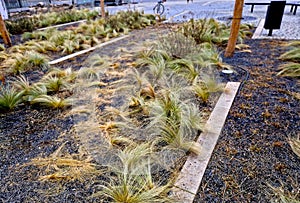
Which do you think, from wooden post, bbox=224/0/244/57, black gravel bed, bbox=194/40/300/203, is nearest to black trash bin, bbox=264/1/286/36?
wooden post, bbox=224/0/244/57

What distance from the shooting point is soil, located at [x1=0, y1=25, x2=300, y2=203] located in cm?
156

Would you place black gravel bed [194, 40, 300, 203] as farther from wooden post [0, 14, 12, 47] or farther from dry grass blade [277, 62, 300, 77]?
wooden post [0, 14, 12, 47]

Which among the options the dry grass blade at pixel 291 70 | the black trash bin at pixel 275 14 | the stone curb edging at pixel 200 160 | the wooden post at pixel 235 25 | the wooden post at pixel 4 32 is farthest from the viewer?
the wooden post at pixel 4 32

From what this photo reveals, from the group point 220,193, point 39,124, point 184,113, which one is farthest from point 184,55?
point 220,193

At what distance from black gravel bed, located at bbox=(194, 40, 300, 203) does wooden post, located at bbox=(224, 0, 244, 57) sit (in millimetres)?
1223

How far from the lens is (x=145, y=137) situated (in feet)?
7.01

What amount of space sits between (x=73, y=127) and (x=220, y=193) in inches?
62.2

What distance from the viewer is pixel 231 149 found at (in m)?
1.90

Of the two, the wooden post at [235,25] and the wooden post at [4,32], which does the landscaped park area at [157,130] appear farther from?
the wooden post at [4,32]

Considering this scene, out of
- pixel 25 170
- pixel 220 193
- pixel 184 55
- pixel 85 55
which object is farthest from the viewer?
pixel 85 55

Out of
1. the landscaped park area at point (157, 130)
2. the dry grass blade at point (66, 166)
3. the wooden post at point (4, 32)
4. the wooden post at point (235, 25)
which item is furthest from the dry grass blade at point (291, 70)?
the wooden post at point (4, 32)

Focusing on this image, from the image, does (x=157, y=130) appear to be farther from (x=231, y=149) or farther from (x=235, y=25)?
(x=235, y=25)

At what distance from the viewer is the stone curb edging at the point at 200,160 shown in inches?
59.9

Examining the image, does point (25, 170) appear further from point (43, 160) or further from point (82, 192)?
point (82, 192)
